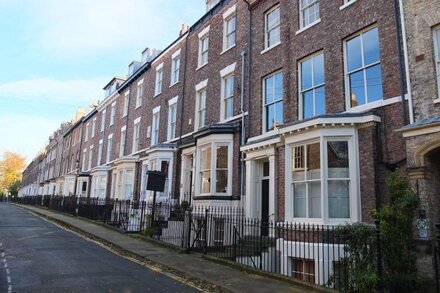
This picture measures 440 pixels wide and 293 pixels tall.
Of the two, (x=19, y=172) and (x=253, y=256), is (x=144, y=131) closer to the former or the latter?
(x=253, y=256)

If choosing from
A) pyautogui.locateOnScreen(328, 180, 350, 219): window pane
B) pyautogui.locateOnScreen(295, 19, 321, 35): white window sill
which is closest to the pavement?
pyautogui.locateOnScreen(328, 180, 350, 219): window pane

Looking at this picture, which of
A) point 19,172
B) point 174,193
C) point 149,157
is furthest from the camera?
point 19,172

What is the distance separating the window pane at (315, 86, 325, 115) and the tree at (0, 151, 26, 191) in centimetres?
10145

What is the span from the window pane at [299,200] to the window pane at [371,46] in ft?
14.2

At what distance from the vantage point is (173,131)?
2288 centimetres

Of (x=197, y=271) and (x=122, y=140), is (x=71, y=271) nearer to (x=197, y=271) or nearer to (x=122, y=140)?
(x=197, y=271)

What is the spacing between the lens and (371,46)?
11.7 metres

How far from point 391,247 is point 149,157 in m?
16.0

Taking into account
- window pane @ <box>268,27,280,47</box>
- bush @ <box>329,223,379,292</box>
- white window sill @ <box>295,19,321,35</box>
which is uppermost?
window pane @ <box>268,27,280,47</box>

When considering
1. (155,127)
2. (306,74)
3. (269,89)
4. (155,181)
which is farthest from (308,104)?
(155,127)

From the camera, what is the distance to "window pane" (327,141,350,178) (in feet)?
36.6

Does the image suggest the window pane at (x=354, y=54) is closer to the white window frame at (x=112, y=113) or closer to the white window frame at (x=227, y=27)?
the white window frame at (x=227, y=27)

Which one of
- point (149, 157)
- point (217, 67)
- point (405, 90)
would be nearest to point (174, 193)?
point (149, 157)

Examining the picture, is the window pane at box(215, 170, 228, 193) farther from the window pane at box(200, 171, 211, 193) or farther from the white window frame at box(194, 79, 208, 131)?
the white window frame at box(194, 79, 208, 131)
